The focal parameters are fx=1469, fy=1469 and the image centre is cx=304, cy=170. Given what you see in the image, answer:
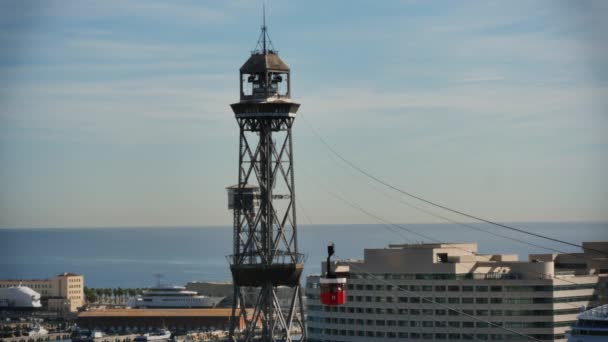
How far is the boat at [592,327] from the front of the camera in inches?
3696

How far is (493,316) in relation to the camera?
117 meters

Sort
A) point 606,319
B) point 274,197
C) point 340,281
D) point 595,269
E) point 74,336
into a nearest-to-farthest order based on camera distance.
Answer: point 340,281 → point 274,197 → point 606,319 → point 595,269 → point 74,336

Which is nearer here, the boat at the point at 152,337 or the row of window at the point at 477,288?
the row of window at the point at 477,288

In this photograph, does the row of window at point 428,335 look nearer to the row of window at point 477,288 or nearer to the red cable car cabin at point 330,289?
the row of window at point 477,288

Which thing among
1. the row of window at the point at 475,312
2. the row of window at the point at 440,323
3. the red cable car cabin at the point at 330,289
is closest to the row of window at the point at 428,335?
the row of window at the point at 440,323

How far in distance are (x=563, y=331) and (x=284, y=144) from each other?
1600 inches

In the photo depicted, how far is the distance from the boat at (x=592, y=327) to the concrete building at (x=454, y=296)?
1921 cm

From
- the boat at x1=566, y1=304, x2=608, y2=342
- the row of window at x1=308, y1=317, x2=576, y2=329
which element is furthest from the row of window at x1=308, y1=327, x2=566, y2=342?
the boat at x1=566, y1=304, x2=608, y2=342

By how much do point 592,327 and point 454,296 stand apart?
24726mm

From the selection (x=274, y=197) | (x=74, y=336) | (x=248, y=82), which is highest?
(x=248, y=82)

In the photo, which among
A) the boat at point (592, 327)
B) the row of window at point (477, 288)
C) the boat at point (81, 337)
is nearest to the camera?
the boat at point (592, 327)

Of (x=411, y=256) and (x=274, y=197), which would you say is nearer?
(x=274, y=197)

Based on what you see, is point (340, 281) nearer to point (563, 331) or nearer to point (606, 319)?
point (606, 319)

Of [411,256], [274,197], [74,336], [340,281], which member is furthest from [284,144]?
[74,336]
